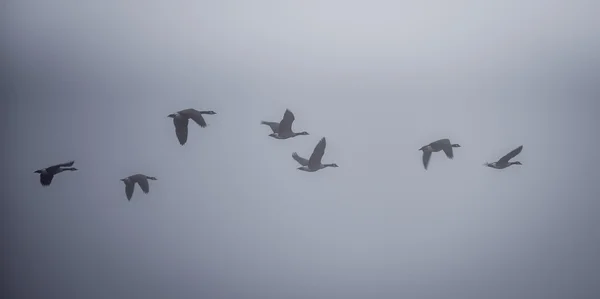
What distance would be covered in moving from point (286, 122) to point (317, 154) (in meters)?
1.01

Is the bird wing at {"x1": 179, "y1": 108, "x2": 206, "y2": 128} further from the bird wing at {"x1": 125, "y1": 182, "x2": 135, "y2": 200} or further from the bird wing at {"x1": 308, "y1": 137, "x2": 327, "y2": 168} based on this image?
the bird wing at {"x1": 125, "y1": 182, "x2": 135, "y2": 200}

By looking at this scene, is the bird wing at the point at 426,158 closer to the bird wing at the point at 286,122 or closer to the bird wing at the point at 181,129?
the bird wing at the point at 286,122

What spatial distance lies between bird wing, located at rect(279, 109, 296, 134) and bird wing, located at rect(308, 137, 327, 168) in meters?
0.82

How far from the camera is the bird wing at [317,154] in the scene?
38.2 ft

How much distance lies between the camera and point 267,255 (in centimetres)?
6931

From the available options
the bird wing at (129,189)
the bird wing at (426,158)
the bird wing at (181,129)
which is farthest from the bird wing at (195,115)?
the bird wing at (426,158)

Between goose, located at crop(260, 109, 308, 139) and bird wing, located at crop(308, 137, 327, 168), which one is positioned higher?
goose, located at crop(260, 109, 308, 139)

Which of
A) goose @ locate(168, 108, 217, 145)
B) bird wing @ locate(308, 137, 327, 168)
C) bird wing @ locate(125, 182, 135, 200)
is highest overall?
goose @ locate(168, 108, 217, 145)

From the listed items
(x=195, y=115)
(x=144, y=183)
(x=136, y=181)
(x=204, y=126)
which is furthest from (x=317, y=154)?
(x=136, y=181)

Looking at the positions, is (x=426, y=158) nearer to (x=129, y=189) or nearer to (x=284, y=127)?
(x=284, y=127)

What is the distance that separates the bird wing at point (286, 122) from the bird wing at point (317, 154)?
82 cm

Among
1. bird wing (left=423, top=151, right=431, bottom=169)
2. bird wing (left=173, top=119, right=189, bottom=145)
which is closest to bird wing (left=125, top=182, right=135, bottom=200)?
bird wing (left=173, top=119, right=189, bottom=145)

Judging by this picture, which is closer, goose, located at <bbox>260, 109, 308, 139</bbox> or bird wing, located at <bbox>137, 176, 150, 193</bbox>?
goose, located at <bbox>260, 109, 308, 139</bbox>

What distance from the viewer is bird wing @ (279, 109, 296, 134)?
11484mm
